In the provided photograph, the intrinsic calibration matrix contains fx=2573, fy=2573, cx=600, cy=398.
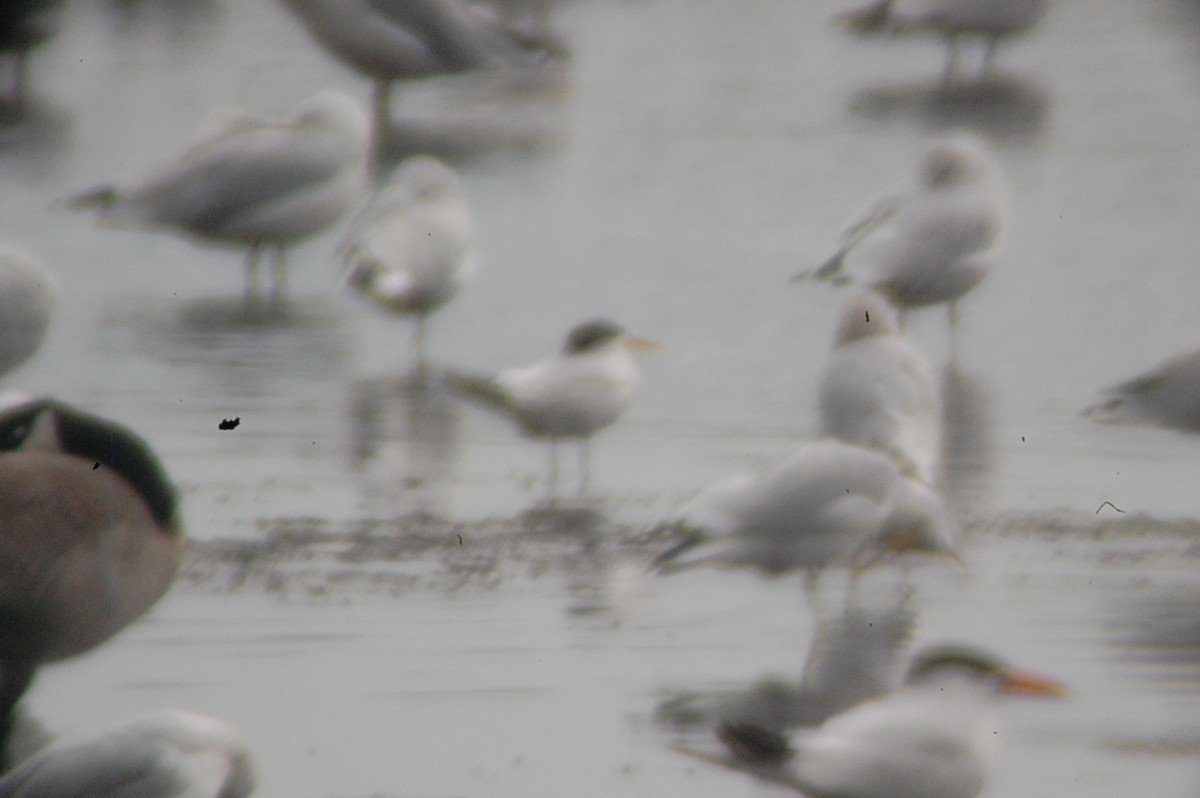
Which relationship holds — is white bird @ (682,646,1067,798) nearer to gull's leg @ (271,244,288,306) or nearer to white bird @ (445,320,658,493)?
white bird @ (445,320,658,493)

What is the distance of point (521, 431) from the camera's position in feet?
31.1

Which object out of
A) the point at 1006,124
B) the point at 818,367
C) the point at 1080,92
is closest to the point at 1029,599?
the point at 818,367

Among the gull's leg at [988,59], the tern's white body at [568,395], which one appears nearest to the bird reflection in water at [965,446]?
Answer: the tern's white body at [568,395]

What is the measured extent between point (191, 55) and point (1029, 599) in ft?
50.5

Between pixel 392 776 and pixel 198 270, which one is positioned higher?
pixel 392 776

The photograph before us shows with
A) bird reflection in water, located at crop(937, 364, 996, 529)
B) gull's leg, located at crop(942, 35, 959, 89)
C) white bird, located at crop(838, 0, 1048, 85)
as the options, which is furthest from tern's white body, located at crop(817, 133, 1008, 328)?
gull's leg, located at crop(942, 35, 959, 89)

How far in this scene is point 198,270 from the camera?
1387 centimetres

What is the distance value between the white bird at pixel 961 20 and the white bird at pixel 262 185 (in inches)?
301

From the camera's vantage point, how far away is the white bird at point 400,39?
17.2m

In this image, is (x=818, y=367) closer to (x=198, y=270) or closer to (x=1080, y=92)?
(x=198, y=270)

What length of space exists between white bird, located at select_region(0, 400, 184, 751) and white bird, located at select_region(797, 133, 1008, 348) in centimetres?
524

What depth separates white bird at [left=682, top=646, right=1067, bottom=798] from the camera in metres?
5.44

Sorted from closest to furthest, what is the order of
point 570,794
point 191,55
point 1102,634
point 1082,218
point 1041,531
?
point 570,794
point 1102,634
point 1041,531
point 1082,218
point 191,55

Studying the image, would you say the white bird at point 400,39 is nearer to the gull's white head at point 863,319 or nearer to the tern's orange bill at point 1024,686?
the gull's white head at point 863,319
